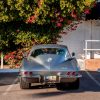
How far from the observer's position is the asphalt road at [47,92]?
13922 millimetres

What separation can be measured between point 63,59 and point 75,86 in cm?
104

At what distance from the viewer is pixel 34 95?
14375 millimetres

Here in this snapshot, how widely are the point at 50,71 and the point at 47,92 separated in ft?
2.26

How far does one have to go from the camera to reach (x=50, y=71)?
15.0 metres

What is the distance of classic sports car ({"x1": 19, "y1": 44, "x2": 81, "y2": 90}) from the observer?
1497 cm

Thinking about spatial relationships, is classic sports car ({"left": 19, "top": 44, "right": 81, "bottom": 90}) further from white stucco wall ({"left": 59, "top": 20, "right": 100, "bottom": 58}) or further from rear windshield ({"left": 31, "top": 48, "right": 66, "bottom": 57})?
white stucco wall ({"left": 59, "top": 20, "right": 100, "bottom": 58})

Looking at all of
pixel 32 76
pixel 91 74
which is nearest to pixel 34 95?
pixel 32 76

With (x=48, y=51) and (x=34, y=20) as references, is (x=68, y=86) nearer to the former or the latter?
(x=48, y=51)

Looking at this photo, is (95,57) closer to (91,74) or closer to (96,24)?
(96,24)

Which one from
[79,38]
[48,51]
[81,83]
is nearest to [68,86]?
[48,51]

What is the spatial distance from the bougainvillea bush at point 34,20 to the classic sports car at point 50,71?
5.84 m

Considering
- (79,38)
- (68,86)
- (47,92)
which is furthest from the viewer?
(79,38)

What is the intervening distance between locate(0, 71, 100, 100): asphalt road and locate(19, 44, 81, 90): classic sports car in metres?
0.33

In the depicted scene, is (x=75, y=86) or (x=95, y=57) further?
(x=95, y=57)
